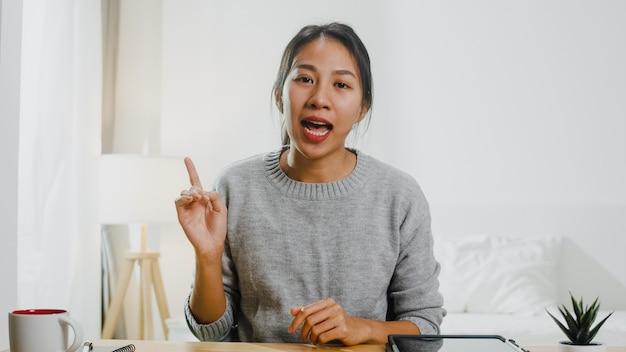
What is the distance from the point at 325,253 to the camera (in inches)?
53.3

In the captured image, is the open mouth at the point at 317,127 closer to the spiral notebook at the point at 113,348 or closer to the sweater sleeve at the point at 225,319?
the sweater sleeve at the point at 225,319

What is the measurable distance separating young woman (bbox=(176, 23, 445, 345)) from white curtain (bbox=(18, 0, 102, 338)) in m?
1.83

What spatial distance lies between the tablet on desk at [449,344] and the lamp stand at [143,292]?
2.59 metres

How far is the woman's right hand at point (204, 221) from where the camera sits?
1177 mm

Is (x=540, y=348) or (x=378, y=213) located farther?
(x=378, y=213)

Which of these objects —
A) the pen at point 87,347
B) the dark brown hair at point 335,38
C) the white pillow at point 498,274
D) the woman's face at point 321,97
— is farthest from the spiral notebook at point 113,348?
the white pillow at point 498,274

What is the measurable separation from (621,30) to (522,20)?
47 cm

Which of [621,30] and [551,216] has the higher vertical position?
[621,30]

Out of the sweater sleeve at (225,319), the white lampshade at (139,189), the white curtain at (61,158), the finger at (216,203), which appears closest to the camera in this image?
the finger at (216,203)

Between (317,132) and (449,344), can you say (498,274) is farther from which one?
(449,344)

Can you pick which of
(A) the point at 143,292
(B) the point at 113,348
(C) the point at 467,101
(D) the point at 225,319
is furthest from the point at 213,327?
(C) the point at 467,101

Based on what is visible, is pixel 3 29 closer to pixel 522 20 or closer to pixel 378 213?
pixel 378 213

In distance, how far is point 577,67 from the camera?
3578 mm

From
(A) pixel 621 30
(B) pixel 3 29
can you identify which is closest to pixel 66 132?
(B) pixel 3 29
